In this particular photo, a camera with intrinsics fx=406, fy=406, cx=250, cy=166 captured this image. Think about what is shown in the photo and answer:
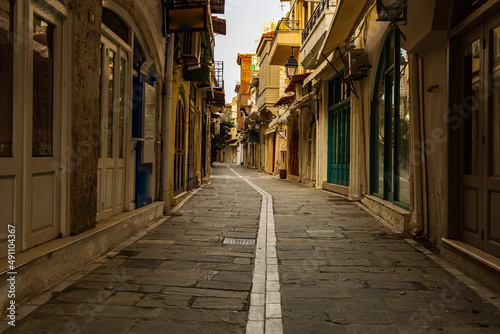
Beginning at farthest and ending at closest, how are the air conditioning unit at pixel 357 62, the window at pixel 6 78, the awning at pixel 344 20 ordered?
the air conditioning unit at pixel 357 62, the awning at pixel 344 20, the window at pixel 6 78

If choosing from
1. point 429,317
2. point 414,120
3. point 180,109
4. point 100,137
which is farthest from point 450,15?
point 180,109

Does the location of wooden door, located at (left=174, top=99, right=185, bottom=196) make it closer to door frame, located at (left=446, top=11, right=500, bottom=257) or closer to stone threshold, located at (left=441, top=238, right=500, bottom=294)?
door frame, located at (left=446, top=11, right=500, bottom=257)

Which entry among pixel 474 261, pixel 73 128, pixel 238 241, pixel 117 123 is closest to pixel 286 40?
pixel 117 123

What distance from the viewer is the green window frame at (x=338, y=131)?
1384 cm

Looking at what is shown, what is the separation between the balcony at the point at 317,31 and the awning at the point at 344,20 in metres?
0.73

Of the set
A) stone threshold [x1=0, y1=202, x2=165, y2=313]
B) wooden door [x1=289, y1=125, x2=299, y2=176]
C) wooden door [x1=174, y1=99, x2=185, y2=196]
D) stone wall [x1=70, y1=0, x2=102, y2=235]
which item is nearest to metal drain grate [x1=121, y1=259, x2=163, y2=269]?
stone threshold [x1=0, y1=202, x2=165, y2=313]

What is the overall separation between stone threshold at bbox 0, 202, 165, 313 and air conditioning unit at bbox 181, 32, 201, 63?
216 inches

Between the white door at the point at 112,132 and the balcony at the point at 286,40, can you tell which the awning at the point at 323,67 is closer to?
the balcony at the point at 286,40

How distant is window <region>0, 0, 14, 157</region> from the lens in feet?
12.2

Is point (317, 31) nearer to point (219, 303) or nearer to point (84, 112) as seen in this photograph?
point (84, 112)

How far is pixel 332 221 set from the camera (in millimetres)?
8492

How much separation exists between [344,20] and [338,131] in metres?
5.38

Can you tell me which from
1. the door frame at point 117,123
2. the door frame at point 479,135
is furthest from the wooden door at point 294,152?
the door frame at point 479,135

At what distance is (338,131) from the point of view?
49.4 ft
